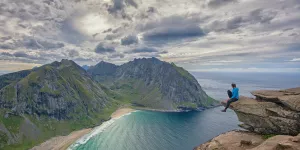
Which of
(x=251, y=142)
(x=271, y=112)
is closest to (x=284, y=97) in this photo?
(x=271, y=112)

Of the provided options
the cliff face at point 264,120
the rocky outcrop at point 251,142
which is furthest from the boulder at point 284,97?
the rocky outcrop at point 251,142

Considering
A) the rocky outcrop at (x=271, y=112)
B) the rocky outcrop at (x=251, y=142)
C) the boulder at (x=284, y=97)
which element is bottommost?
the rocky outcrop at (x=251, y=142)

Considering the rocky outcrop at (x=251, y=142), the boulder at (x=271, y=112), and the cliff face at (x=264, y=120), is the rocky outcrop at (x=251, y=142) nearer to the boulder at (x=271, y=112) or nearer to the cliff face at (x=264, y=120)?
the cliff face at (x=264, y=120)

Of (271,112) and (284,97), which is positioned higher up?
(284,97)

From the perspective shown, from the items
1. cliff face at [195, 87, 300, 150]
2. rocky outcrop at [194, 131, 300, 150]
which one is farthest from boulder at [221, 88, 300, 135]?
rocky outcrop at [194, 131, 300, 150]

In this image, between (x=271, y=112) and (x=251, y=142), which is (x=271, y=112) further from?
(x=251, y=142)

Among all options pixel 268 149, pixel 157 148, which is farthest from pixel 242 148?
pixel 157 148

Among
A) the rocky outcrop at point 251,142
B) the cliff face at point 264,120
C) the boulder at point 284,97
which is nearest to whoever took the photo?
the rocky outcrop at point 251,142

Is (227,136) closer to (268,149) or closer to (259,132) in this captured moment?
(259,132)
